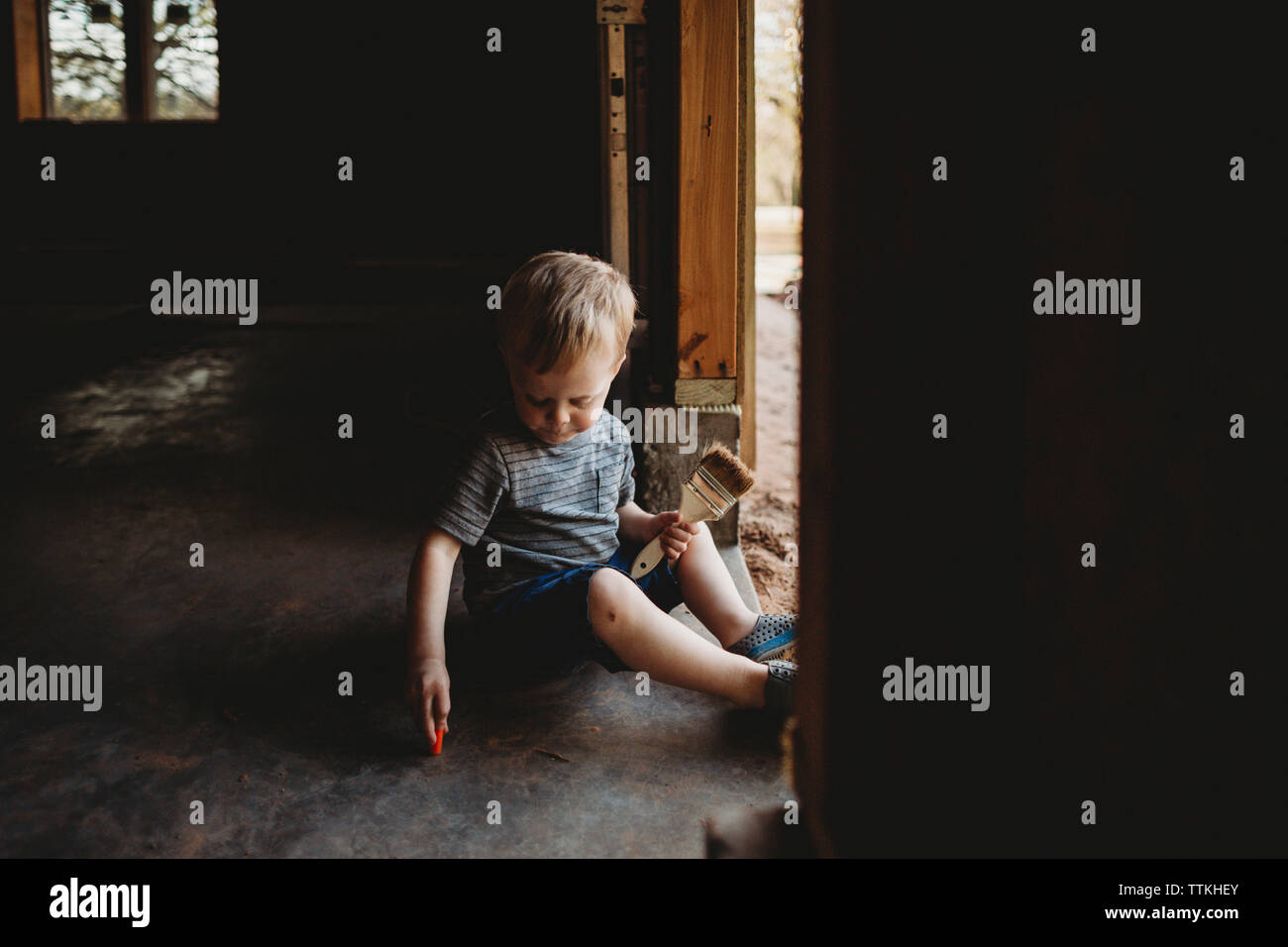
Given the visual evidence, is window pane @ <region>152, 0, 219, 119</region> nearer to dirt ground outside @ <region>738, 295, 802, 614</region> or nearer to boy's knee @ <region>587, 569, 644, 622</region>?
dirt ground outside @ <region>738, 295, 802, 614</region>

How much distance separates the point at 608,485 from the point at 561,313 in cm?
47

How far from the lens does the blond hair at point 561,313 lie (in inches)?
73.8

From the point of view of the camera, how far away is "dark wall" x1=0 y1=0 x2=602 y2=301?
20.6 ft

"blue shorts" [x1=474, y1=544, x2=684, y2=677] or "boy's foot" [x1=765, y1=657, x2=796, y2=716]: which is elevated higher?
"blue shorts" [x1=474, y1=544, x2=684, y2=677]

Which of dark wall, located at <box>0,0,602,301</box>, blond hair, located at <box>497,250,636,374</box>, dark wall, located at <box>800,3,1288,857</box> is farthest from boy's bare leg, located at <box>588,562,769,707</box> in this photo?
dark wall, located at <box>0,0,602,301</box>

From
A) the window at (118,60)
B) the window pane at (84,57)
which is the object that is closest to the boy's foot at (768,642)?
the window at (118,60)

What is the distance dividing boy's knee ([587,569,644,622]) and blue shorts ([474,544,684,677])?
2 cm

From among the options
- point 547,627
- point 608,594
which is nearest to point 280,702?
point 547,627

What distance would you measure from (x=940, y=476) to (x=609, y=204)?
9.39 ft

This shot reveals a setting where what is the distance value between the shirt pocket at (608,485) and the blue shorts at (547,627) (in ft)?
0.44

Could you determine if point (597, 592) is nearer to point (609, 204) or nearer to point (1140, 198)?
point (1140, 198)
